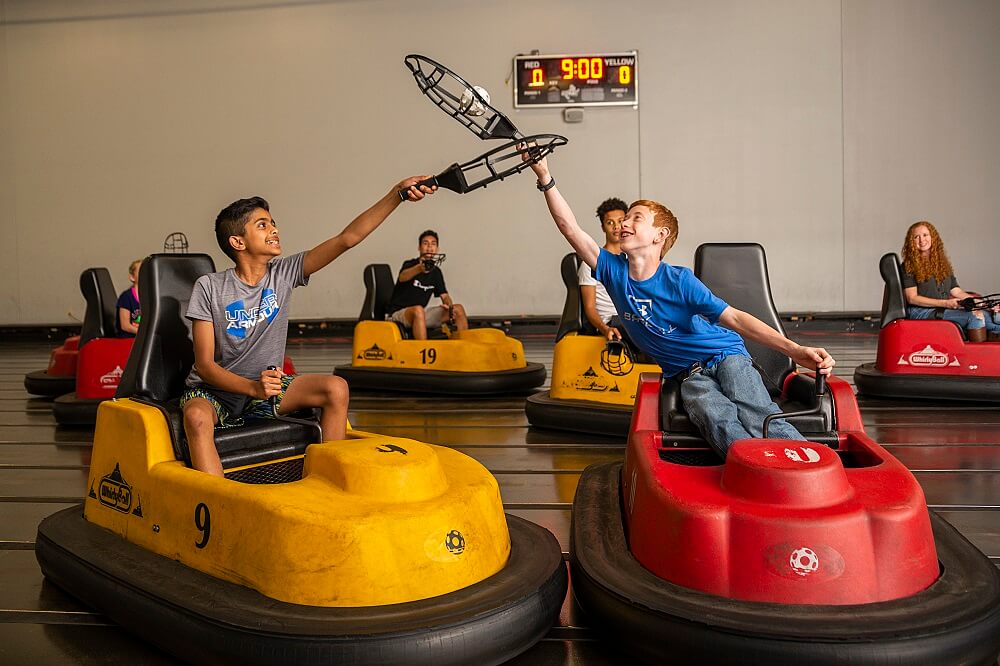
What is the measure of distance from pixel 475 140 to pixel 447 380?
4034 millimetres

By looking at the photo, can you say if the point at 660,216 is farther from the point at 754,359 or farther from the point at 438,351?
the point at 438,351

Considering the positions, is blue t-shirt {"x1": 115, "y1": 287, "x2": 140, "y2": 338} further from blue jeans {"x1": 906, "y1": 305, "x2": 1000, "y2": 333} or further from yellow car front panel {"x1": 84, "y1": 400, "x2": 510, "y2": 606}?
blue jeans {"x1": 906, "y1": 305, "x2": 1000, "y2": 333}

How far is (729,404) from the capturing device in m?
1.89

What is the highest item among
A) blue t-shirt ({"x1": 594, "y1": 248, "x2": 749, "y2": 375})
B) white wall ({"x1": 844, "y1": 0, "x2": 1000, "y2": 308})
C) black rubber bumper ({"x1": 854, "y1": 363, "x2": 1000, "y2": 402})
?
white wall ({"x1": 844, "y1": 0, "x2": 1000, "y2": 308})

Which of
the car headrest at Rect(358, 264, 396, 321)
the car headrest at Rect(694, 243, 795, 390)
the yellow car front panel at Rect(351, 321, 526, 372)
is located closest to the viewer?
the car headrest at Rect(694, 243, 795, 390)

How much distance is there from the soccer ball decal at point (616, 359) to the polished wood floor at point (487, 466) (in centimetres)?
27

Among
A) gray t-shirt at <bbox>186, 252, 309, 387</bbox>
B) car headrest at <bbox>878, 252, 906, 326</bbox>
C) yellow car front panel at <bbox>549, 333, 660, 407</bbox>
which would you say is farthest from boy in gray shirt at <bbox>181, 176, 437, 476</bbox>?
car headrest at <bbox>878, 252, 906, 326</bbox>

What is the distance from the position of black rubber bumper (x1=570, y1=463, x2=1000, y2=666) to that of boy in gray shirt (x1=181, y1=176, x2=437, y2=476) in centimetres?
75

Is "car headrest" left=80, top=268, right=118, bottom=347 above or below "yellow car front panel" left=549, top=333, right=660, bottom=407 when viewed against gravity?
above

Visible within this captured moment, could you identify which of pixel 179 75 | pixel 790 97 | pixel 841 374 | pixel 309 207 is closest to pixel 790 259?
pixel 790 97

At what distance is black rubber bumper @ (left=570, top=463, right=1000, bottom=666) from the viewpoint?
1.26 metres

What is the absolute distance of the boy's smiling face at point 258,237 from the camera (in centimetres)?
206

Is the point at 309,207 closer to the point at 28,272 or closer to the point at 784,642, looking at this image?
the point at 28,272

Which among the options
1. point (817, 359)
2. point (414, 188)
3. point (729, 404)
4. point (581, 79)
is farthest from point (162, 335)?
point (581, 79)
